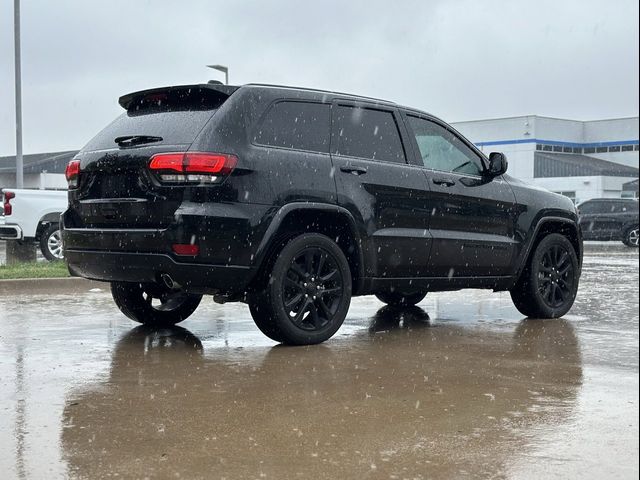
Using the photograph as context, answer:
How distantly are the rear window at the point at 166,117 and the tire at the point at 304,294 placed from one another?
1.11m

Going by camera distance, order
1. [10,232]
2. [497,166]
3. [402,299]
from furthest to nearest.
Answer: [10,232] → [402,299] → [497,166]

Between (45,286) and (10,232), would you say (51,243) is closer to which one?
(10,232)

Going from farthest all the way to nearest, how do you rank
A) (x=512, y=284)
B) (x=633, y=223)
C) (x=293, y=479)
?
(x=633, y=223), (x=512, y=284), (x=293, y=479)

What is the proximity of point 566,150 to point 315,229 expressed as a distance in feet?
234

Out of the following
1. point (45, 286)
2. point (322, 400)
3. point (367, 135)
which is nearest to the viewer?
point (322, 400)

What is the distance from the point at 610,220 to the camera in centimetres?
2792

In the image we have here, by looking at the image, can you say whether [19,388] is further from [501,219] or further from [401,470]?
[501,219]

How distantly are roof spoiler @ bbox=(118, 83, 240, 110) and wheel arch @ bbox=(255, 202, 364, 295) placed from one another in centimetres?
98

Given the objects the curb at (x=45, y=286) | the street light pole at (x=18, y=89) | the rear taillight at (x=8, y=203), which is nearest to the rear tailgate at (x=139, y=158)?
the curb at (x=45, y=286)

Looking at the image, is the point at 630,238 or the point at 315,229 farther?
the point at 630,238

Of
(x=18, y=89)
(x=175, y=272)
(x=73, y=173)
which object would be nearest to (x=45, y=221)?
(x=18, y=89)

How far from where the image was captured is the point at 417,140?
8125 mm

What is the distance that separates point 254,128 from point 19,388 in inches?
99.2

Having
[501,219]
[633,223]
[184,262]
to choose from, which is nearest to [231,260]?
[184,262]
